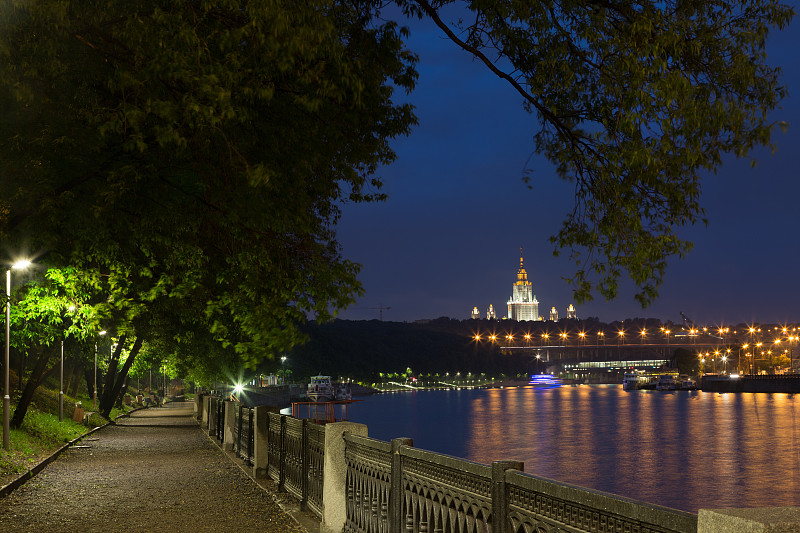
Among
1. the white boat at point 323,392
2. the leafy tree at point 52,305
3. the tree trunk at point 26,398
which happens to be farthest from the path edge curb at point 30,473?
the white boat at point 323,392

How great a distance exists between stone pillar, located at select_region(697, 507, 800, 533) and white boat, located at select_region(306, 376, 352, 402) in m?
158

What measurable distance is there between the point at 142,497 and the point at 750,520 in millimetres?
14663

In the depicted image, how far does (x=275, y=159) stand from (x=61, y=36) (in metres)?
3.66

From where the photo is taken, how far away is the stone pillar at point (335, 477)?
11.3 metres

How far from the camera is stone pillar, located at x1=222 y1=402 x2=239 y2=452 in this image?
91.9 feet

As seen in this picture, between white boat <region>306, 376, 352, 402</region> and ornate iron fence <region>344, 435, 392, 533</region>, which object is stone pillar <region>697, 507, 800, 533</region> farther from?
white boat <region>306, 376, 352, 402</region>

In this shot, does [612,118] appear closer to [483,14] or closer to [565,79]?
[565,79]

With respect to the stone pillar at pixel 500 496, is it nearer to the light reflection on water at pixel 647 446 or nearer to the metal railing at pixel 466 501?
the metal railing at pixel 466 501

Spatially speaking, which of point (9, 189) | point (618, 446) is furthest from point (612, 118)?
point (618, 446)

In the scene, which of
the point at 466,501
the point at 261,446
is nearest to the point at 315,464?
the point at 261,446

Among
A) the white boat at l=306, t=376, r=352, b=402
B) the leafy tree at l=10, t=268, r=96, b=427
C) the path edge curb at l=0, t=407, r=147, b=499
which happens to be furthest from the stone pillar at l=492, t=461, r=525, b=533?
the white boat at l=306, t=376, r=352, b=402

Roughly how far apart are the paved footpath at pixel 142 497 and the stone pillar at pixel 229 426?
1.23 metres

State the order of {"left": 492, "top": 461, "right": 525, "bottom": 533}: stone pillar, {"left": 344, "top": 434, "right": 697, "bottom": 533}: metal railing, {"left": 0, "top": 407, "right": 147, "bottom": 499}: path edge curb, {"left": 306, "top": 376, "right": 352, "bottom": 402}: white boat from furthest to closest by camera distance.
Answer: {"left": 306, "top": 376, "right": 352, "bottom": 402}: white boat → {"left": 0, "top": 407, "right": 147, "bottom": 499}: path edge curb → {"left": 492, "top": 461, "right": 525, "bottom": 533}: stone pillar → {"left": 344, "top": 434, "right": 697, "bottom": 533}: metal railing

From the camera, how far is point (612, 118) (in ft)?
35.1
